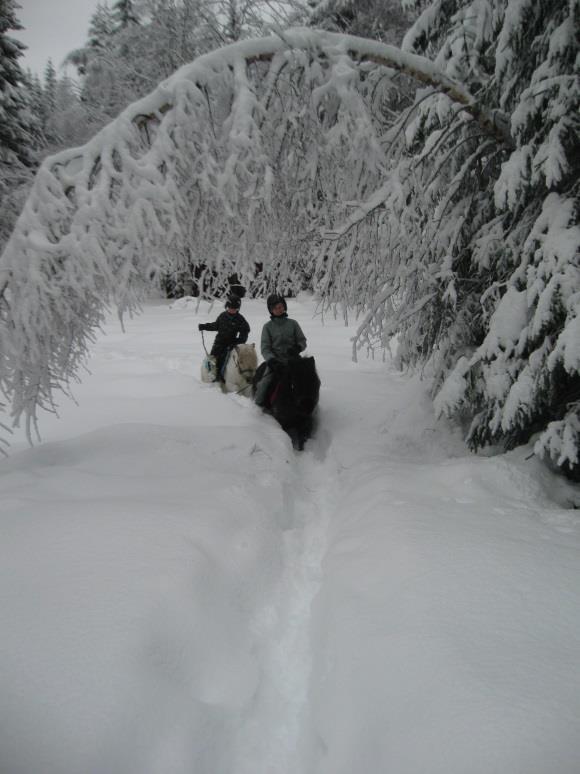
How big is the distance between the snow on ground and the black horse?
1895mm

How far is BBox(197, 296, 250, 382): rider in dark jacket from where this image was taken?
7.20 m

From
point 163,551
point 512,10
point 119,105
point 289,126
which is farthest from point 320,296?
point 119,105

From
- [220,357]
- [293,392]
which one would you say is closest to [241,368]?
[220,357]

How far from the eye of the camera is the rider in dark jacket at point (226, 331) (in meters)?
7.20

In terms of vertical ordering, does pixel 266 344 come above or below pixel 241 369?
above

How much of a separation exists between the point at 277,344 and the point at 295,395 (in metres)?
0.92

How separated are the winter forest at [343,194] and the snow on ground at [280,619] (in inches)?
38.7

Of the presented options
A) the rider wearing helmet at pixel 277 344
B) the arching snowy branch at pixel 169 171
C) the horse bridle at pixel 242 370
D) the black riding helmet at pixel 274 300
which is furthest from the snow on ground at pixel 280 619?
the horse bridle at pixel 242 370

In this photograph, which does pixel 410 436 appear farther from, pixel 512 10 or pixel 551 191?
pixel 512 10

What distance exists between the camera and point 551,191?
3580 millimetres

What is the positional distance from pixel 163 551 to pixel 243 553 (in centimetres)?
64

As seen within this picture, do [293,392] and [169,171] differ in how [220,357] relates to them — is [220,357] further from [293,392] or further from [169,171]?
[169,171]

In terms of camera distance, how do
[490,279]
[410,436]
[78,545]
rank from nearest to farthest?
[78,545]
[490,279]
[410,436]

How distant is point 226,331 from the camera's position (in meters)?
7.31
